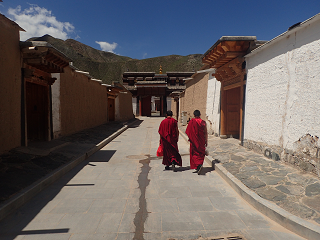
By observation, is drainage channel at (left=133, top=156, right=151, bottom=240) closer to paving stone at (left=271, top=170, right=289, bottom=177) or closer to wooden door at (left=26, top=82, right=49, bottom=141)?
paving stone at (left=271, top=170, right=289, bottom=177)

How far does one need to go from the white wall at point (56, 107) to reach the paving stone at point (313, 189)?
866 centimetres

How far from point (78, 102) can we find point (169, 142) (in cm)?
755

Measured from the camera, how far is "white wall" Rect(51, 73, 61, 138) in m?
8.71

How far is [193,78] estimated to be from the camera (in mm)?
15133

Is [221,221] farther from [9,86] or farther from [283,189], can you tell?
[9,86]

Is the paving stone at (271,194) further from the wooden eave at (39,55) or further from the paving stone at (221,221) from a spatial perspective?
the wooden eave at (39,55)

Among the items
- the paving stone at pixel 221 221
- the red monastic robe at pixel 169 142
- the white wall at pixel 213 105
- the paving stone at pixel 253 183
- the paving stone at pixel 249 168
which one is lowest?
the paving stone at pixel 221 221

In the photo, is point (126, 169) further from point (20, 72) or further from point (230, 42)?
point (230, 42)

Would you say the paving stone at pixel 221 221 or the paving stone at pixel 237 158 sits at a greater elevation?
the paving stone at pixel 237 158

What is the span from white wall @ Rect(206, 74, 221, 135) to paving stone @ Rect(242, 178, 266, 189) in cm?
540

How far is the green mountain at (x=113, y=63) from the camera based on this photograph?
301ft

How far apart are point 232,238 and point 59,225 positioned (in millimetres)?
2420

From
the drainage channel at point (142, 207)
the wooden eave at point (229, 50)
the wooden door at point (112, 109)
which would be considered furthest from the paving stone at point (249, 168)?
the wooden door at point (112, 109)

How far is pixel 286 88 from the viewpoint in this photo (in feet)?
16.4
